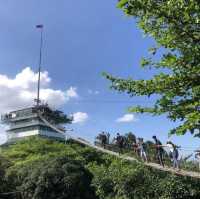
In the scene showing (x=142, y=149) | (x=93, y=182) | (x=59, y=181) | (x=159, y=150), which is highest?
(x=142, y=149)

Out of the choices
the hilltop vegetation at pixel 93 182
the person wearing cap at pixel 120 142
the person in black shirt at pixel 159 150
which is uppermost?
the person wearing cap at pixel 120 142

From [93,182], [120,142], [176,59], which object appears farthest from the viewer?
[120,142]

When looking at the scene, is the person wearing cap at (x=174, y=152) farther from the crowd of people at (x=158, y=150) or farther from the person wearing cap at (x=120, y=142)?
the person wearing cap at (x=120, y=142)

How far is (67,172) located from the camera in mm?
31250

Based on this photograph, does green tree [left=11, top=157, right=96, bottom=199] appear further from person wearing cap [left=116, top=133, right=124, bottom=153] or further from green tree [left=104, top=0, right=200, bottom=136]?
green tree [left=104, top=0, right=200, bottom=136]

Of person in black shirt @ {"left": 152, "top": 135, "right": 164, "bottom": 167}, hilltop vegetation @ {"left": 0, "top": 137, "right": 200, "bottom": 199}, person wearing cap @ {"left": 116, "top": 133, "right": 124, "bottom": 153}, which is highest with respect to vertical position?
person wearing cap @ {"left": 116, "top": 133, "right": 124, "bottom": 153}

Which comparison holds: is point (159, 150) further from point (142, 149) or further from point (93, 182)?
point (93, 182)

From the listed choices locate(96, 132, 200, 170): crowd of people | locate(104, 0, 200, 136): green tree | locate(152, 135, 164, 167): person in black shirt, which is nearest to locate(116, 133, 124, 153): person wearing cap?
locate(96, 132, 200, 170): crowd of people

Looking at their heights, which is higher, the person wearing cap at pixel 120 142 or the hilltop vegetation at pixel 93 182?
the person wearing cap at pixel 120 142

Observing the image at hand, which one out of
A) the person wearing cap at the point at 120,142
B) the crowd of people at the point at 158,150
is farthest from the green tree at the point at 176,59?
the person wearing cap at the point at 120,142

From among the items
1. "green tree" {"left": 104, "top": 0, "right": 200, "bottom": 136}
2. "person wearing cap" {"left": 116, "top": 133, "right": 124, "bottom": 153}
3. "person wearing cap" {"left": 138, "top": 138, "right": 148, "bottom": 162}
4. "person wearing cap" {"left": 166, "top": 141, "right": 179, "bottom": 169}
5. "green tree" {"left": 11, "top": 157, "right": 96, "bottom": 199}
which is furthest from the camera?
"green tree" {"left": 11, "top": 157, "right": 96, "bottom": 199}

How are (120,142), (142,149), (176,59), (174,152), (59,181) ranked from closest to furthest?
(176,59) < (174,152) < (142,149) < (120,142) < (59,181)

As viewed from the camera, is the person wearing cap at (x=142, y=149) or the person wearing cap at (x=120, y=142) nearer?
the person wearing cap at (x=142, y=149)

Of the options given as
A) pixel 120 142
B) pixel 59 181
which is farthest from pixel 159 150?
pixel 59 181
